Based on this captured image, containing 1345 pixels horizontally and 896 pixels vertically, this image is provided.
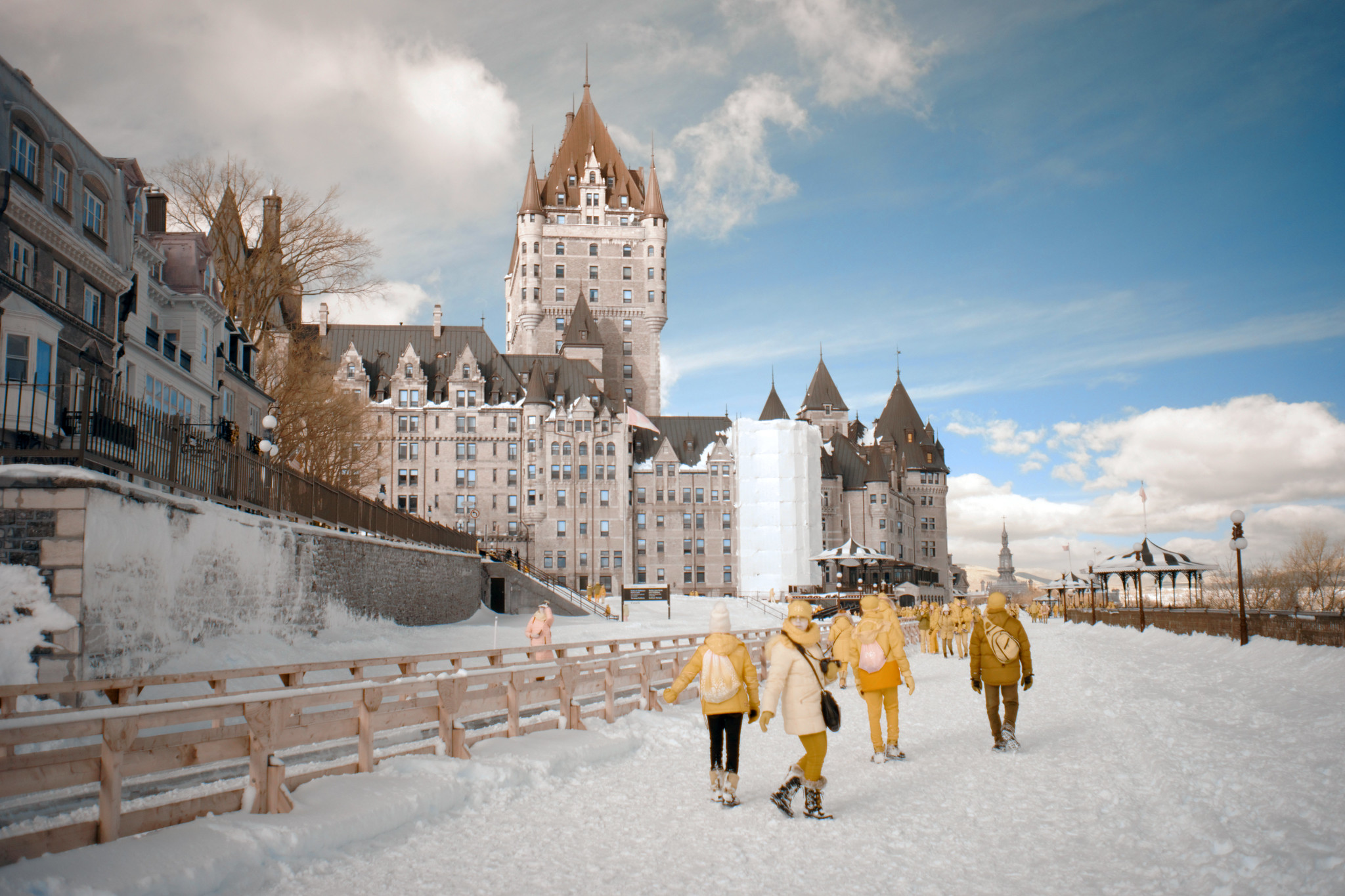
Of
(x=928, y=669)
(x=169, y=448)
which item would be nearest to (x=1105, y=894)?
(x=169, y=448)

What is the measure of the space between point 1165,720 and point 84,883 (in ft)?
36.9

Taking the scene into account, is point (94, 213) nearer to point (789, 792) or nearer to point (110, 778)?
point (110, 778)

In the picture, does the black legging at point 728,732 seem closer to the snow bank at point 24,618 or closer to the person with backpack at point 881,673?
the person with backpack at point 881,673

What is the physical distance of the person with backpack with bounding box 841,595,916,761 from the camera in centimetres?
1034

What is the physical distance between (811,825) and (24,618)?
379 inches

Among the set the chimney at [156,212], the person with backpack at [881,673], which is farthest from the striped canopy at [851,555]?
the person with backpack at [881,673]

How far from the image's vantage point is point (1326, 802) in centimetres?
743

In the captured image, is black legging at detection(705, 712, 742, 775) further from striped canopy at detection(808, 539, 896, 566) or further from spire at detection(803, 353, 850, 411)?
spire at detection(803, 353, 850, 411)

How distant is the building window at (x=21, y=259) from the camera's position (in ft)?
62.0

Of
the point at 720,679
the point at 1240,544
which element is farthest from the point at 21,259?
the point at 1240,544

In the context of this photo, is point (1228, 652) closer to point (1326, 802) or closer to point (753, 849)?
point (1326, 802)

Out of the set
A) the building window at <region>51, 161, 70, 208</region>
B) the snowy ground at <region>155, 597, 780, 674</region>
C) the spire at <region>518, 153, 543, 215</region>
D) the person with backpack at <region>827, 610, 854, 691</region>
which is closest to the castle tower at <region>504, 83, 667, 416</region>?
the spire at <region>518, 153, 543, 215</region>

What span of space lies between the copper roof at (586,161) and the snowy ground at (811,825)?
318ft

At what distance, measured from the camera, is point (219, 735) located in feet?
23.1
